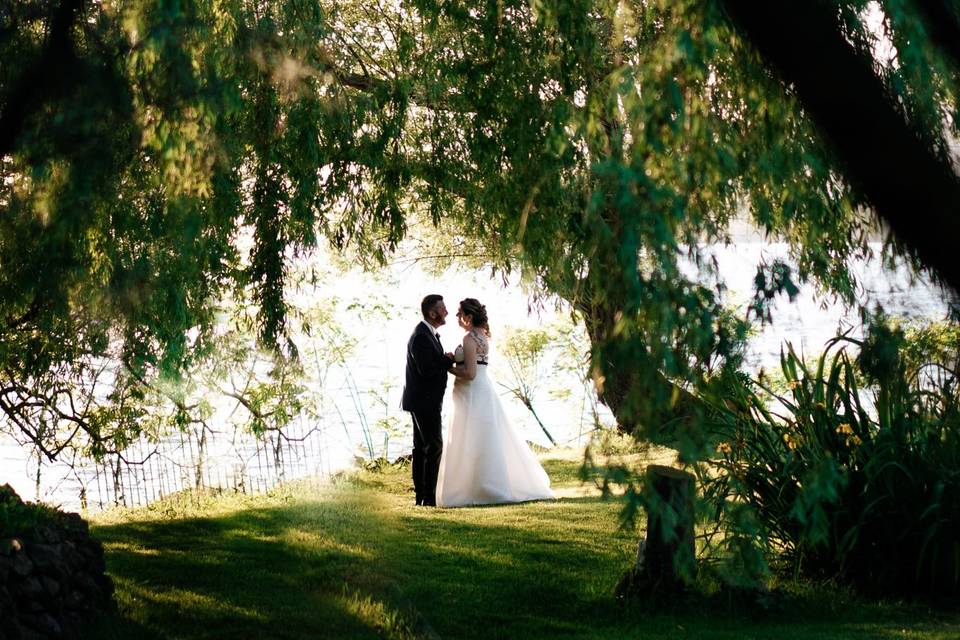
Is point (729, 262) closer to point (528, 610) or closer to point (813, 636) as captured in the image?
point (813, 636)

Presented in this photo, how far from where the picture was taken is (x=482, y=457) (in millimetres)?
9453

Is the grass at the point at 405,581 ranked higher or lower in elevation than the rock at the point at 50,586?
lower

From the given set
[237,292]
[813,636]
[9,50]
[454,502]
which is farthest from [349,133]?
[454,502]

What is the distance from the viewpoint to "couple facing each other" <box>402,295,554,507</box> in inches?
370

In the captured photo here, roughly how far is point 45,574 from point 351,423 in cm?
803

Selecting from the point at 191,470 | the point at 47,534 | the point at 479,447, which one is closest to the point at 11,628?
the point at 47,534

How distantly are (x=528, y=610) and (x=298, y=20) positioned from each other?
11.1 feet

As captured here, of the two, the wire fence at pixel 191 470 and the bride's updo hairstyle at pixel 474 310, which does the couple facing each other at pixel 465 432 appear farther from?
the wire fence at pixel 191 470

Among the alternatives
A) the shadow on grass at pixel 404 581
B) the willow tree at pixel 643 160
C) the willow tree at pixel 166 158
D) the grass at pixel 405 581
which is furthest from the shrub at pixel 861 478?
the willow tree at pixel 166 158

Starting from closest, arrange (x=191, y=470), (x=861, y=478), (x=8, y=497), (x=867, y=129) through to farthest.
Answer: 1. (x=867, y=129)
2. (x=8, y=497)
3. (x=861, y=478)
4. (x=191, y=470)

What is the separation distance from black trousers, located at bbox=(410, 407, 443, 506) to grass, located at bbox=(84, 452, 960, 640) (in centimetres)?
22

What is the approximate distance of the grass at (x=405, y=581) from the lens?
5523mm

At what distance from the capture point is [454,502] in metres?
9.39

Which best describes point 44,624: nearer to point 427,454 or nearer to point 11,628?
point 11,628
